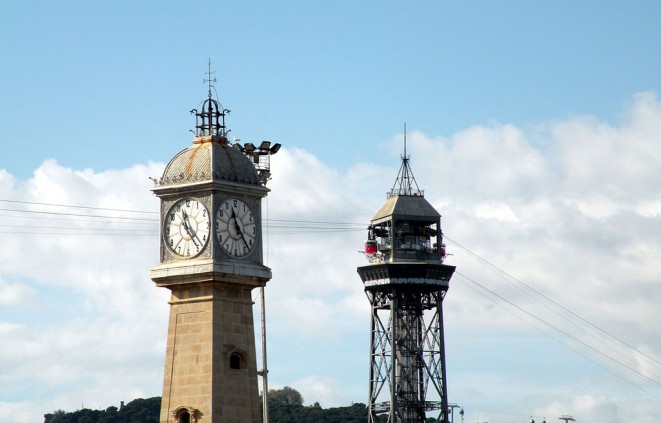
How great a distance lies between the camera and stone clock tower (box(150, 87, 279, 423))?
68.2m

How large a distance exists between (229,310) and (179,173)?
6331 millimetres

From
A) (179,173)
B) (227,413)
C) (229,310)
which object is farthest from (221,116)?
(227,413)

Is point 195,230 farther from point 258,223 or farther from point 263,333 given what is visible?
point 263,333

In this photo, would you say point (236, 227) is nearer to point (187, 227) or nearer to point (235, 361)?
point (187, 227)

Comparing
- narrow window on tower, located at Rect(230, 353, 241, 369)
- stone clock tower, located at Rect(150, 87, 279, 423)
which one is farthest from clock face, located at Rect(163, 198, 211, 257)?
narrow window on tower, located at Rect(230, 353, 241, 369)

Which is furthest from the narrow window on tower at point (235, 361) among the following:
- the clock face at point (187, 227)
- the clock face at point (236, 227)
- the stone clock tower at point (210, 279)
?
the clock face at point (187, 227)

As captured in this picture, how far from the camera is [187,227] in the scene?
69688 millimetres

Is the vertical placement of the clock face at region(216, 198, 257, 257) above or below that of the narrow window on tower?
above

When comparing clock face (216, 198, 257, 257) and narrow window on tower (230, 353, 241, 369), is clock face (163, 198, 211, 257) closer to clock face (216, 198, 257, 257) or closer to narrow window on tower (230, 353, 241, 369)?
clock face (216, 198, 257, 257)

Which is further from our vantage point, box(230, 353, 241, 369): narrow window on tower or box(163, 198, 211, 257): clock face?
box(163, 198, 211, 257): clock face

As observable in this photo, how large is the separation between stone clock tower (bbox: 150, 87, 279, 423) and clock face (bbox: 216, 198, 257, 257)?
0.04m

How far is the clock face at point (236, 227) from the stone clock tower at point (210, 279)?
1.7 inches

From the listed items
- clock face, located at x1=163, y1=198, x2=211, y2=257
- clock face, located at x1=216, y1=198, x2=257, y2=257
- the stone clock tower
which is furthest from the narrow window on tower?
clock face, located at x1=163, y1=198, x2=211, y2=257

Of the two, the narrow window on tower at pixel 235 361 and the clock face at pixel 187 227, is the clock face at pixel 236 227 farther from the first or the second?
the narrow window on tower at pixel 235 361
